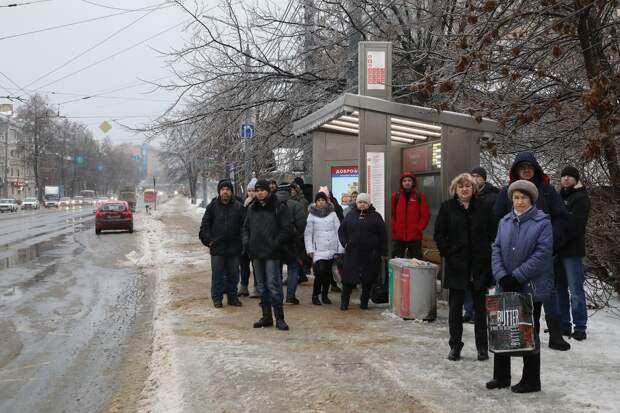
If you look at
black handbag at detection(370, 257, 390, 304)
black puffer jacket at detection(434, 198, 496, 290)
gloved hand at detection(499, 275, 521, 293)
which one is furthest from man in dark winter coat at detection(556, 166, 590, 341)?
black handbag at detection(370, 257, 390, 304)

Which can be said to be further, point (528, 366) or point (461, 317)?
point (461, 317)

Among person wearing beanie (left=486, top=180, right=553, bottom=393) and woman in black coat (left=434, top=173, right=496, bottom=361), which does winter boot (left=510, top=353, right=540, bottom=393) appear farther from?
woman in black coat (left=434, top=173, right=496, bottom=361)

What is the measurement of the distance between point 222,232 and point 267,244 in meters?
1.72

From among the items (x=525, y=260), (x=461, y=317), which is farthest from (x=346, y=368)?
(x=525, y=260)

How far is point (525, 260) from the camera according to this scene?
197 inches

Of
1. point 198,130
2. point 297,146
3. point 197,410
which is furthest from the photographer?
point 297,146

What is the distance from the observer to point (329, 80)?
45.5 ft

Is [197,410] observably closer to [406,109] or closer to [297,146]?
[406,109]

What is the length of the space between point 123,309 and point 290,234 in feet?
11.2

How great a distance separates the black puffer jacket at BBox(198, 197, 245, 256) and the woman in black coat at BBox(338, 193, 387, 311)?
170 centimetres

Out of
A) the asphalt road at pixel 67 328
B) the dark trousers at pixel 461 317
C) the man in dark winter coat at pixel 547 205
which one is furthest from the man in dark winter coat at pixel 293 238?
the man in dark winter coat at pixel 547 205

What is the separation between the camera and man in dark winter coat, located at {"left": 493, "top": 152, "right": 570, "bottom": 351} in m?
5.91

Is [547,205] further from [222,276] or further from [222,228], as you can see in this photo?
[222,276]

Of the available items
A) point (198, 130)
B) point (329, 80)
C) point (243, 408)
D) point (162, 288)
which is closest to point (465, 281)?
point (243, 408)
